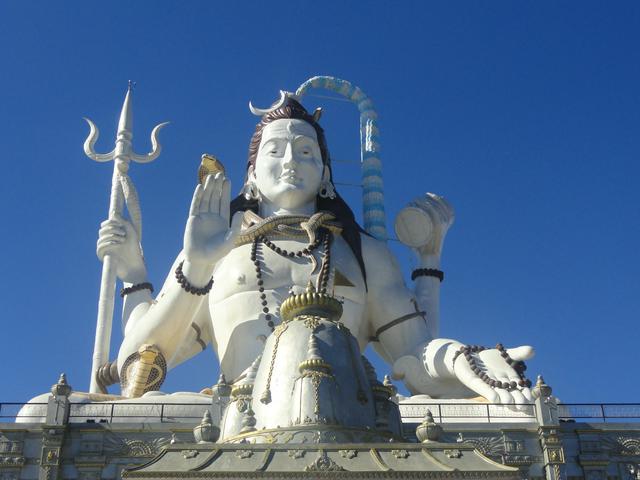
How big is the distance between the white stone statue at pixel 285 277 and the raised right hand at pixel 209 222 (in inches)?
0.7

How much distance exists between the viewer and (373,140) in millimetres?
22781

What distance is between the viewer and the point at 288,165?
740 inches

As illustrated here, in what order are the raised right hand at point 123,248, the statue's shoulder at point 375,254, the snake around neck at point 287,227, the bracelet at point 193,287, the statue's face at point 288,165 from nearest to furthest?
the bracelet at point 193,287 → the snake around neck at point 287,227 → the statue's shoulder at point 375,254 → the statue's face at point 288,165 → the raised right hand at point 123,248

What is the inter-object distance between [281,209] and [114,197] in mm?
3973

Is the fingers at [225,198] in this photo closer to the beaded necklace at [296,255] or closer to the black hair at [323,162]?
the beaded necklace at [296,255]

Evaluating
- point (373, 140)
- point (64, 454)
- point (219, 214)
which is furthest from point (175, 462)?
point (373, 140)

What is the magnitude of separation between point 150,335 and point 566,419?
25.2 ft

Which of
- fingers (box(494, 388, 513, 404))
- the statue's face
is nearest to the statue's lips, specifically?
the statue's face

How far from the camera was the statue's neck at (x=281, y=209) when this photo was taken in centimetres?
1892

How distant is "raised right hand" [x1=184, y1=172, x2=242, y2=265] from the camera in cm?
1555

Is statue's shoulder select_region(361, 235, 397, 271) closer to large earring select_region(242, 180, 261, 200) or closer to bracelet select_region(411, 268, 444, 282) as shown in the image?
bracelet select_region(411, 268, 444, 282)

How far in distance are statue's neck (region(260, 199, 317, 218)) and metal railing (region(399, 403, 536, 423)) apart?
517cm

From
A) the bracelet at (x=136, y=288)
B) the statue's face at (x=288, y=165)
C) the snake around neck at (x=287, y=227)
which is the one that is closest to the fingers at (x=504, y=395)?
the snake around neck at (x=287, y=227)

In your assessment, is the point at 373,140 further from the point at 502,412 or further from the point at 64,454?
the point at 64,454
